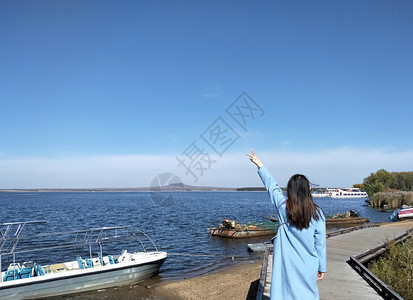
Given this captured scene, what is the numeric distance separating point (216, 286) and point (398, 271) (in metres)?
6.71

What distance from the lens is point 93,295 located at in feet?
41.1

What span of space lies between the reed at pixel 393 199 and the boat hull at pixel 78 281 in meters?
57.2

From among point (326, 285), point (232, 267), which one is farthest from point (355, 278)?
point (232, 267)

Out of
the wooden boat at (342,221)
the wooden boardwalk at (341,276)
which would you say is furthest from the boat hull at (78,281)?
the wooden boat at (342,221)

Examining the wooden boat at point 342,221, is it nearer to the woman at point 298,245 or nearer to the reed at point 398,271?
the reed at point 398,271

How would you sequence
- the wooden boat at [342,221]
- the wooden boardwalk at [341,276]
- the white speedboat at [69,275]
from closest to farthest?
1. the wooden boardwalk at [341,276]
2. the white speedboat at [69,275]
3. the wooden boat at [342,221]

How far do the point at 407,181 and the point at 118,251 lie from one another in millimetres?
106891

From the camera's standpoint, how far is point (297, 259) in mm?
3670

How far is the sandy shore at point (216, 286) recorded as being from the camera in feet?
37.7

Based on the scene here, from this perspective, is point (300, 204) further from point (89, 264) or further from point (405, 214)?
point (405, 214)

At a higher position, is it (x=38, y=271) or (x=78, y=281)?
(x=38, y=271)

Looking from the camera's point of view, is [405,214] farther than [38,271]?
Yes

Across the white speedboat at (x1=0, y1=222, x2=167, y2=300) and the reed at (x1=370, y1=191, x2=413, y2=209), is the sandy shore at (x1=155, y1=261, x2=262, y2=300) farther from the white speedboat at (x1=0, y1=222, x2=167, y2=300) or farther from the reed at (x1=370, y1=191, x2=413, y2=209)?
the reed at (x1=370, y1=191, x2=413, y2=209)

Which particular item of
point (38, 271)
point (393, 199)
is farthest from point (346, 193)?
point (38, 271)
